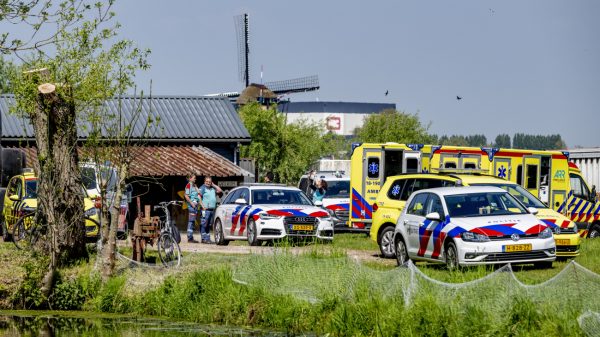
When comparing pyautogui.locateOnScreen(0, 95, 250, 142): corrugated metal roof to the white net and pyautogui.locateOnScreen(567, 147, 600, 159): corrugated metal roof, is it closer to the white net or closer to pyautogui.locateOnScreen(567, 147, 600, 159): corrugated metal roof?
pyautogui.locateOnScreen(567, 147, 600, 159): corrugated metal roof

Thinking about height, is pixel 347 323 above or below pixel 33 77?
below

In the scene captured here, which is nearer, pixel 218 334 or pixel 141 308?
pixel 218 334

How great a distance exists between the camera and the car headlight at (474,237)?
19500mm

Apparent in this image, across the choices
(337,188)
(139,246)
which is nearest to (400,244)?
(139,246)

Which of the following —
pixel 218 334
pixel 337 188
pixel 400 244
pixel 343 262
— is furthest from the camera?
pixel 337 188

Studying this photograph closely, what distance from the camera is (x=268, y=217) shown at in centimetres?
2722

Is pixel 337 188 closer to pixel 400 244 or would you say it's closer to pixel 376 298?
pixel 400 244

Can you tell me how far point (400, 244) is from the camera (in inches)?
880

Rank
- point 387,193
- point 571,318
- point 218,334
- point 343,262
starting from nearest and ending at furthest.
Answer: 1. point 571,318
2. point 218,334
3. point 343,262
4. point 387,193

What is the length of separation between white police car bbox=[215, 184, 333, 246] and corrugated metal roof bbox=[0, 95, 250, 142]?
58.3 feet

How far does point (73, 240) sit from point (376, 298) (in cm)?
763

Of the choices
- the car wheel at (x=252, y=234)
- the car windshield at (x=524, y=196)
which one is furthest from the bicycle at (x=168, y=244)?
the car windshield at (x=524, y=196)

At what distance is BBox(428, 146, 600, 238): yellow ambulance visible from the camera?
31875 millimetres

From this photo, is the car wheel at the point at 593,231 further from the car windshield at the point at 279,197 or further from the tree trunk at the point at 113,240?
the tree trunk at the point at 113,240
